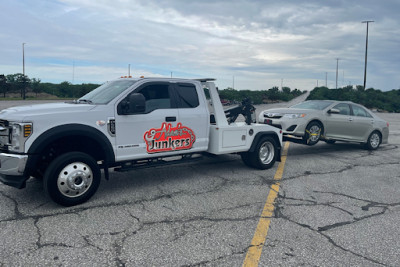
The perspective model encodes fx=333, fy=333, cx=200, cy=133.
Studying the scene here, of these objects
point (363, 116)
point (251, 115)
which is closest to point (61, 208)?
point (251, 115)

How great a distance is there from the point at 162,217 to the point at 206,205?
84cm

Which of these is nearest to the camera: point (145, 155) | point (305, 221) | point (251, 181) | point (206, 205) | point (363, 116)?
point (305, 221)

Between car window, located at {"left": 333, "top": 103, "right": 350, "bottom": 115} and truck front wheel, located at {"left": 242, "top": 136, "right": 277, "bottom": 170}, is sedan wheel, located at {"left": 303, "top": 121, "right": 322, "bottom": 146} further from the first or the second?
truck front wheel, located at {"left": 242, "top": 136, "right": 277, "bottom": 170}

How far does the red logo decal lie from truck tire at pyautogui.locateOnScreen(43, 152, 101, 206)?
1.05 metres

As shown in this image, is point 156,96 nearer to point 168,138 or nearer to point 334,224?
point 168,138

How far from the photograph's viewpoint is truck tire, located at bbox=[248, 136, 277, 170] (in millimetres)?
7523

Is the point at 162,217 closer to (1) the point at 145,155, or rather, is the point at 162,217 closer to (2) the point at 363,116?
(1) the point at 145,155

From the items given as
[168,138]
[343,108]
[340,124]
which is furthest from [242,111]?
[343,108]

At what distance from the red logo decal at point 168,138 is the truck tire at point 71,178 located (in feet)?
3.45

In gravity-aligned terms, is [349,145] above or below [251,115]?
below

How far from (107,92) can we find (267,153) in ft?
13.1

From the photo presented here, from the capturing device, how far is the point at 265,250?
3746mm

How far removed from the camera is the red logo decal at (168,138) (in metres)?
5.80

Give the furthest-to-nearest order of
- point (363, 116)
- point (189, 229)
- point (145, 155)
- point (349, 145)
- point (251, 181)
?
→ point (349, 145) → point (363, 116) → point (251, 181) → point (145, 155) → point (189, 229)
